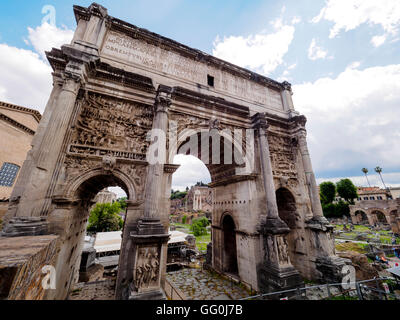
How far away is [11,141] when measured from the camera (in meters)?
15.3

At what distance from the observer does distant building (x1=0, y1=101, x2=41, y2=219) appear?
48.0 ft

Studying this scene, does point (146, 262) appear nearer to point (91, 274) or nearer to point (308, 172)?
point (91, 274)

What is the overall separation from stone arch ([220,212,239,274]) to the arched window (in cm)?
2010

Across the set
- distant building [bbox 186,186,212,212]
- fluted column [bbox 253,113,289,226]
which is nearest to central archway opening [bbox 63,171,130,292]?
fluted column [bbox 253,113,289,226]

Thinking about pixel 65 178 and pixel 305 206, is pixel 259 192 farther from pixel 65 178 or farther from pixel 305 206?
pixel 65 178

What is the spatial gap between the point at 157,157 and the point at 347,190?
178 feet

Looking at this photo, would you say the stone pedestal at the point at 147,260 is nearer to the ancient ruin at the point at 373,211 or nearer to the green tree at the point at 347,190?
the ancient ruin at the point at 373,211

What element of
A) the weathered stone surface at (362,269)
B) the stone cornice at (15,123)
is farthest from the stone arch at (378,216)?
the stone cornice at (15,123)

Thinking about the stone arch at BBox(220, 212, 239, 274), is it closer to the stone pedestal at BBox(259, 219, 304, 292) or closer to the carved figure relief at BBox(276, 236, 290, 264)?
the stone pedestal at BBox(259, 219, 304, 292)

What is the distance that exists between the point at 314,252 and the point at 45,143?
11.3 m

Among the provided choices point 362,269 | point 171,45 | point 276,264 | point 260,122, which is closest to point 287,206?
point 276,264

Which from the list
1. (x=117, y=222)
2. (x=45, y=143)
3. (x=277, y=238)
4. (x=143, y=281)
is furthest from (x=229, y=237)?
(x=117, y=222)

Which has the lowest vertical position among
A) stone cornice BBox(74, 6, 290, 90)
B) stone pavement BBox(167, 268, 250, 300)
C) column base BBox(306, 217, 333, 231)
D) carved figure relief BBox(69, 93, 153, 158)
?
stone pavement BBox(167, 268, 250, 300)
